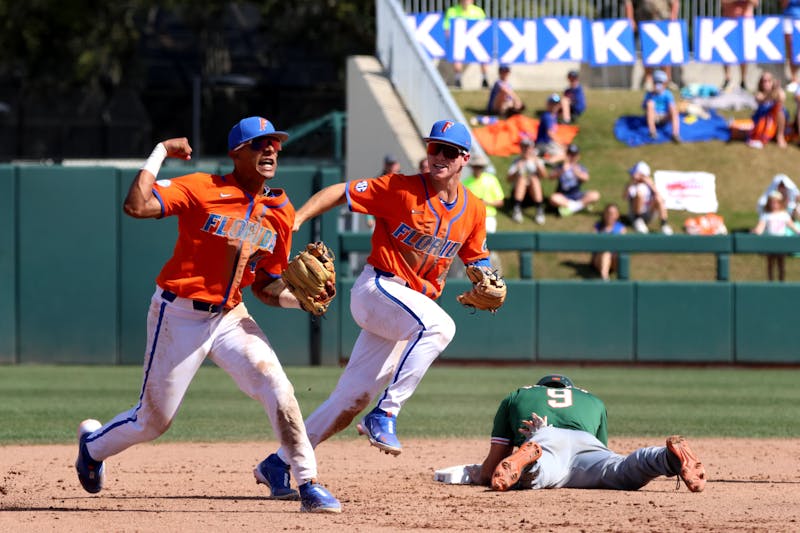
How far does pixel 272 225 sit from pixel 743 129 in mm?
15222

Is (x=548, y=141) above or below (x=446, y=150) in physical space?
below

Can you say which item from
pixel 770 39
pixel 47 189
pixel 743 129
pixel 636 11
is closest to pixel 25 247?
pixel 47 189

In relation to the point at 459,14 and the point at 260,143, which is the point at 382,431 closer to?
the point at 260,143

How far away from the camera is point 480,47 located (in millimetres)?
21500

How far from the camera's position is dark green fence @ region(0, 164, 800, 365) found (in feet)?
48.4

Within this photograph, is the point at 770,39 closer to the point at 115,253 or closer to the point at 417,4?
the point at 417,4

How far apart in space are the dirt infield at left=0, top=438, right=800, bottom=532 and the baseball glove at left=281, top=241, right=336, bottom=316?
1048 millimetres

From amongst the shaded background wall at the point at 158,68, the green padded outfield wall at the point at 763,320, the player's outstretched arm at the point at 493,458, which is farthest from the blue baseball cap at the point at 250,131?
the shaded background wall at the point at 158,68

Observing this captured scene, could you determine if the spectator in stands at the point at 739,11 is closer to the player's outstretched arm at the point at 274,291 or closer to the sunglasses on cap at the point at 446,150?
the sunglasses on cap at the point at 446,150

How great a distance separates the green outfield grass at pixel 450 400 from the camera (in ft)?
34.0

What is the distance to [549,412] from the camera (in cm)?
755

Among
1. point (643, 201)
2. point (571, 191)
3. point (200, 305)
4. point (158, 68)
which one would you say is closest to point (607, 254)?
point (643, 201)

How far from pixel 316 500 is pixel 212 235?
54.8 inches

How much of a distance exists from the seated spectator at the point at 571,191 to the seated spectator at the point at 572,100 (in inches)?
85.5
